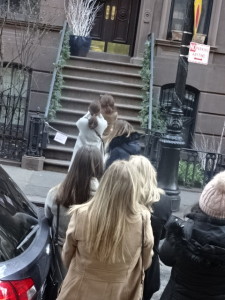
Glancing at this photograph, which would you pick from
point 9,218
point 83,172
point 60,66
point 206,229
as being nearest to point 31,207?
point 83,172

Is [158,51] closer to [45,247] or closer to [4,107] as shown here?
[4,107]

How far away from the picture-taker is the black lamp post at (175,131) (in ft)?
28.7

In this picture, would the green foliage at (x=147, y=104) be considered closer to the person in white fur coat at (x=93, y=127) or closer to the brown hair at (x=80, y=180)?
the person in white fur coat at (x=93, y=127)

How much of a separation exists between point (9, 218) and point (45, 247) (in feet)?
0.97

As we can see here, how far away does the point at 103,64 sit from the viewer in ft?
44.9

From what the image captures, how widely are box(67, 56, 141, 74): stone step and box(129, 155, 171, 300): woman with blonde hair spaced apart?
9729 mm

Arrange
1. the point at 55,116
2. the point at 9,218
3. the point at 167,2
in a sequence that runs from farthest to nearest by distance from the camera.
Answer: the point at 167,2 < the point at 55,116 < the point at 9,218

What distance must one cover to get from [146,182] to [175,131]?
5.26 metres

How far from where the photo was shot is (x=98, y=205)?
327 cm

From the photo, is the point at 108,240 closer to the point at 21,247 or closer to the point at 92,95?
the point at 21,247

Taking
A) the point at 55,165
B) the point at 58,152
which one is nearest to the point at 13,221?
the point at 55,165

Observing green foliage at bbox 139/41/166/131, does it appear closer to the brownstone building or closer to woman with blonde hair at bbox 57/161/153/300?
the brownstone building

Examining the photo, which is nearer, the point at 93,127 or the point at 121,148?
the point at 121,148

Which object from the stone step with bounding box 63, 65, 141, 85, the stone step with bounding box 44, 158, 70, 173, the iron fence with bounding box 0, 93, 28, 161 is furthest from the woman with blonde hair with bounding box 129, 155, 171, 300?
the stone step with bounding box 63, 65, 141, 85
